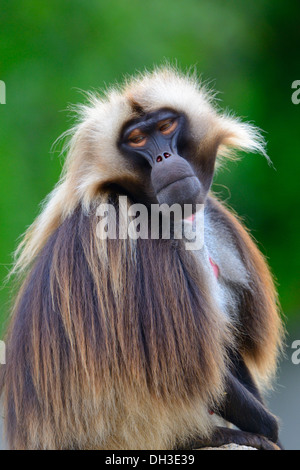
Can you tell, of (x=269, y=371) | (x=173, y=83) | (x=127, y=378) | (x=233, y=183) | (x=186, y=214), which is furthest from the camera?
(x=233, y=183)

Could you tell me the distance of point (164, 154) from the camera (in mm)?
3908

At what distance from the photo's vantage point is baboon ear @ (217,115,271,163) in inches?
173

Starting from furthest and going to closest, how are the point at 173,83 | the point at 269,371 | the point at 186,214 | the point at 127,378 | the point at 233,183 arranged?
the point at 233,183 → the point at 269,371 → the point at 173,83 → the point at 186,214 → the point at 127,378

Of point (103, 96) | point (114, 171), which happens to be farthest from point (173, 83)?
point (114, 171)

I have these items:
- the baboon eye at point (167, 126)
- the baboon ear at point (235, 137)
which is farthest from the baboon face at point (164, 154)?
the baboon ear at point (235, 137)

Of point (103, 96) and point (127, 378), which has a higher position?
point (103, 96)

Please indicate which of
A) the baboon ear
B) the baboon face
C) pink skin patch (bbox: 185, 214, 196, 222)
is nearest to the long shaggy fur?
the baboon face

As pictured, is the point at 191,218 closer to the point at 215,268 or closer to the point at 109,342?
the point at 215,268

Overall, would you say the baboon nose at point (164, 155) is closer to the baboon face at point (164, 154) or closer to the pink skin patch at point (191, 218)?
the baboon face at point (164, 154)

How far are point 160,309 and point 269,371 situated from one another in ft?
4.13

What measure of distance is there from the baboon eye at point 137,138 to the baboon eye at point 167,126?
102 millimetres
